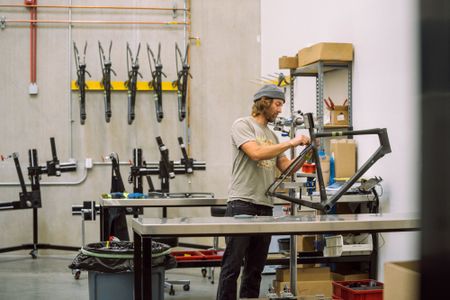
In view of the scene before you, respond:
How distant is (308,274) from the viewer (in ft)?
14.7

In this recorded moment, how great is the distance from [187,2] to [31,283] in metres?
3.57

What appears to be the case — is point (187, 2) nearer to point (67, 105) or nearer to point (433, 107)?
point (67, 105)

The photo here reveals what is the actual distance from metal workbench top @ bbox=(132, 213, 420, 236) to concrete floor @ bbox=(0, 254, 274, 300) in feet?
7.10

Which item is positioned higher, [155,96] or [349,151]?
[155,96]

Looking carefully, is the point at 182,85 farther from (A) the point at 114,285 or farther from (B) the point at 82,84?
(A) the point at 114,285

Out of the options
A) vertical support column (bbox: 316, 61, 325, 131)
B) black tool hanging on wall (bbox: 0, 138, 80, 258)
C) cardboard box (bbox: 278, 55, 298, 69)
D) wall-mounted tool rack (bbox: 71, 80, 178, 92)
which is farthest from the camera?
wall-mounted tool rack (bbox: 71, 80, 178, 92)

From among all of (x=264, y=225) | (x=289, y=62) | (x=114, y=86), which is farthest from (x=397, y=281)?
(x=114, y=86)

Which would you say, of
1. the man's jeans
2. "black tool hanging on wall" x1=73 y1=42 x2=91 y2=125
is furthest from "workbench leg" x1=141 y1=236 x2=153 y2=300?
"black tool hanging on wall" x1=73 y1=42 x2=91 y2=125

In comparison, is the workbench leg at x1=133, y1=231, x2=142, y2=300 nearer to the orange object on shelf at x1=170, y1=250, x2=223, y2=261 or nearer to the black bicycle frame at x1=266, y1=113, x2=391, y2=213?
the black bicycle frame at x1=266, y1=113, x2=391, y2=213

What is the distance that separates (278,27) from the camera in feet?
22.3

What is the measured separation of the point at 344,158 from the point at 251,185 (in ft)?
4.76

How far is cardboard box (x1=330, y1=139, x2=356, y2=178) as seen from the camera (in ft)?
15.2

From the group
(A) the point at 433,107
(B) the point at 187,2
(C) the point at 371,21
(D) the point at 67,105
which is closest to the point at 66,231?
(D) the point at 67,105

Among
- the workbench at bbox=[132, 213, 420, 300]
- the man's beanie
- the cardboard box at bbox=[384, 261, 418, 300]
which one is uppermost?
the man's beanie
